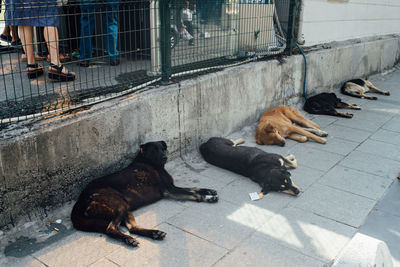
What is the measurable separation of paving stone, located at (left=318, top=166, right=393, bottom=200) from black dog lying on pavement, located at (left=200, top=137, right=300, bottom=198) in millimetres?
491

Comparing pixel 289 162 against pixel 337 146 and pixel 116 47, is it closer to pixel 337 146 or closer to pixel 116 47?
pixel 337 146

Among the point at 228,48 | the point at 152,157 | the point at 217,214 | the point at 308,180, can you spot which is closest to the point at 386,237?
the point at 308,180

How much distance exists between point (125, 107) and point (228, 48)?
2605 millimetres

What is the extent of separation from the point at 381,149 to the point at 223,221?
3132 millimetres

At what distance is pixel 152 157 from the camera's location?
4254 mm

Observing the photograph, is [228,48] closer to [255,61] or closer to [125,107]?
[255,61]

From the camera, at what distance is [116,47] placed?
5727 millimetres

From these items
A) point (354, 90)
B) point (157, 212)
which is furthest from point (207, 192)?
point (354, 90)

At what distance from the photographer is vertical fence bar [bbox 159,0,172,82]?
4743 mm

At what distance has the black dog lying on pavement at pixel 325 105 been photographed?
23.6 feet

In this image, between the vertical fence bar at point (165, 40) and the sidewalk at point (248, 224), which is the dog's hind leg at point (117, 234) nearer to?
the sidewalk at point (248, 224)

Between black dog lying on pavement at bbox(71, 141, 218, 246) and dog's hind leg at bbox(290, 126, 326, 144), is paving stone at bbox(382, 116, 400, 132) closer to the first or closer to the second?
dog's hind leg at bbox(290, 126, 326, 144)

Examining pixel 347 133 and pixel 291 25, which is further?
pixel 291 25

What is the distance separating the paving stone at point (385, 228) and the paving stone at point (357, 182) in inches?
15.0
